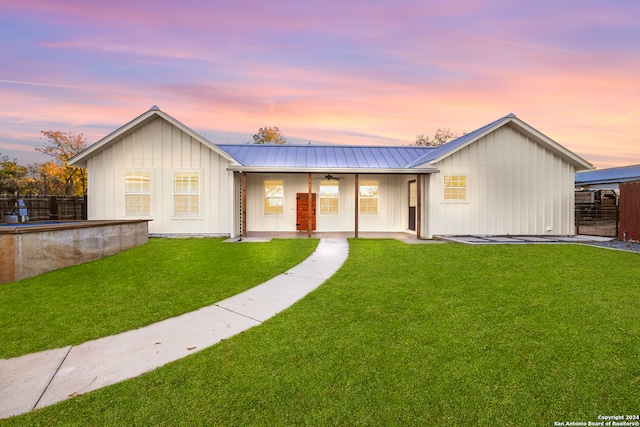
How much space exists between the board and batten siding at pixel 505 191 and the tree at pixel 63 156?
35.8 meters

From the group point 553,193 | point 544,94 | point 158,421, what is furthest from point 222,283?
point 544,94

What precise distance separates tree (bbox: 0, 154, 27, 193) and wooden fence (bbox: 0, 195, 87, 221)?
1863 cm

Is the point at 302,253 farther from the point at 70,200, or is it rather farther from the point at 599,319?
the point at 70,200

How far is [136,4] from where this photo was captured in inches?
421

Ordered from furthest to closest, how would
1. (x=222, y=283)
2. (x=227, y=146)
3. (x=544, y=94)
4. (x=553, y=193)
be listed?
1. (x=227, y=146)
2. (x=544, y=94)
3. (x=553, y=193)
4. (x=222, y=283)

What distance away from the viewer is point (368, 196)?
15164 mm

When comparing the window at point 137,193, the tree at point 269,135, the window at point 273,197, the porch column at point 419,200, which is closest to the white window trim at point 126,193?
the window at point 137,193

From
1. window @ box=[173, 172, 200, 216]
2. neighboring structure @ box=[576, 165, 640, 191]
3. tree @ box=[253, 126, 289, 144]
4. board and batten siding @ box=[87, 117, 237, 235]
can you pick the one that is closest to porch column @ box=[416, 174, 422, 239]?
board and batten siding @ box=[87, 117, 237, 235]

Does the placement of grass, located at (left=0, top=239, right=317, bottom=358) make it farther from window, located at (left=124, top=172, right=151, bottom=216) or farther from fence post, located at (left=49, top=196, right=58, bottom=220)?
fence post, located at (left=49, top=196, right=58, bottom=220)

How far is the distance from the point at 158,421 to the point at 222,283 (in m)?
3.97

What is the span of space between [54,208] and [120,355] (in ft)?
47.4

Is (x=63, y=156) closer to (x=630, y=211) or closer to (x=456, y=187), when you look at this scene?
(x=456, y=187)

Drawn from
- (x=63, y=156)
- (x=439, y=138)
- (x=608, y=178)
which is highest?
(x=439, y=138)

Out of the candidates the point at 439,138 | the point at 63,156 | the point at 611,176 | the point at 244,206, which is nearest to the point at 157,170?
the point at 244,206
